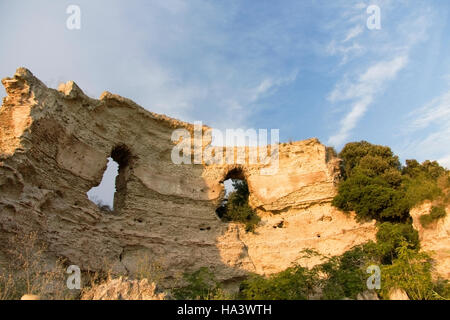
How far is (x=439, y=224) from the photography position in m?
12.4

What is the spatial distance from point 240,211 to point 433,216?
6.92 m

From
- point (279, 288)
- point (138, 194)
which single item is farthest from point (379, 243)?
point (138, 194)

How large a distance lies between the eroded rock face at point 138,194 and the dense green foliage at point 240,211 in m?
0.36

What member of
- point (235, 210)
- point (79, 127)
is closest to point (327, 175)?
point (235, 210)

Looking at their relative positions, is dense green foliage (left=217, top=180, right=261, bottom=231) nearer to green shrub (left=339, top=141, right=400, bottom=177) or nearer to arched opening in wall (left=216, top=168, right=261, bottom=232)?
arched opening in wall (left=216, top=168, right=261, bottom=232)

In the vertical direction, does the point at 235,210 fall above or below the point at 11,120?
below

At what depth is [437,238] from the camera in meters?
12.0

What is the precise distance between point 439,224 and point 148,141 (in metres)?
10.8

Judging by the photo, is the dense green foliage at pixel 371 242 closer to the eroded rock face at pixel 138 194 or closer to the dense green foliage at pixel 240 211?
the dense green foliage at pixel 240 211

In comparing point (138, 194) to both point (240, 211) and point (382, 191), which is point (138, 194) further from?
point (382, 191)

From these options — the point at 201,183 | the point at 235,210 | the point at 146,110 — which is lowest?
the point at 235,210

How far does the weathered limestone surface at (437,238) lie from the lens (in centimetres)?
1134

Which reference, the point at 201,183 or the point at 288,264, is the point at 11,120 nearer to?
the point at 201,183

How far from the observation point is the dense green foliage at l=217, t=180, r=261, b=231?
1465 cm
